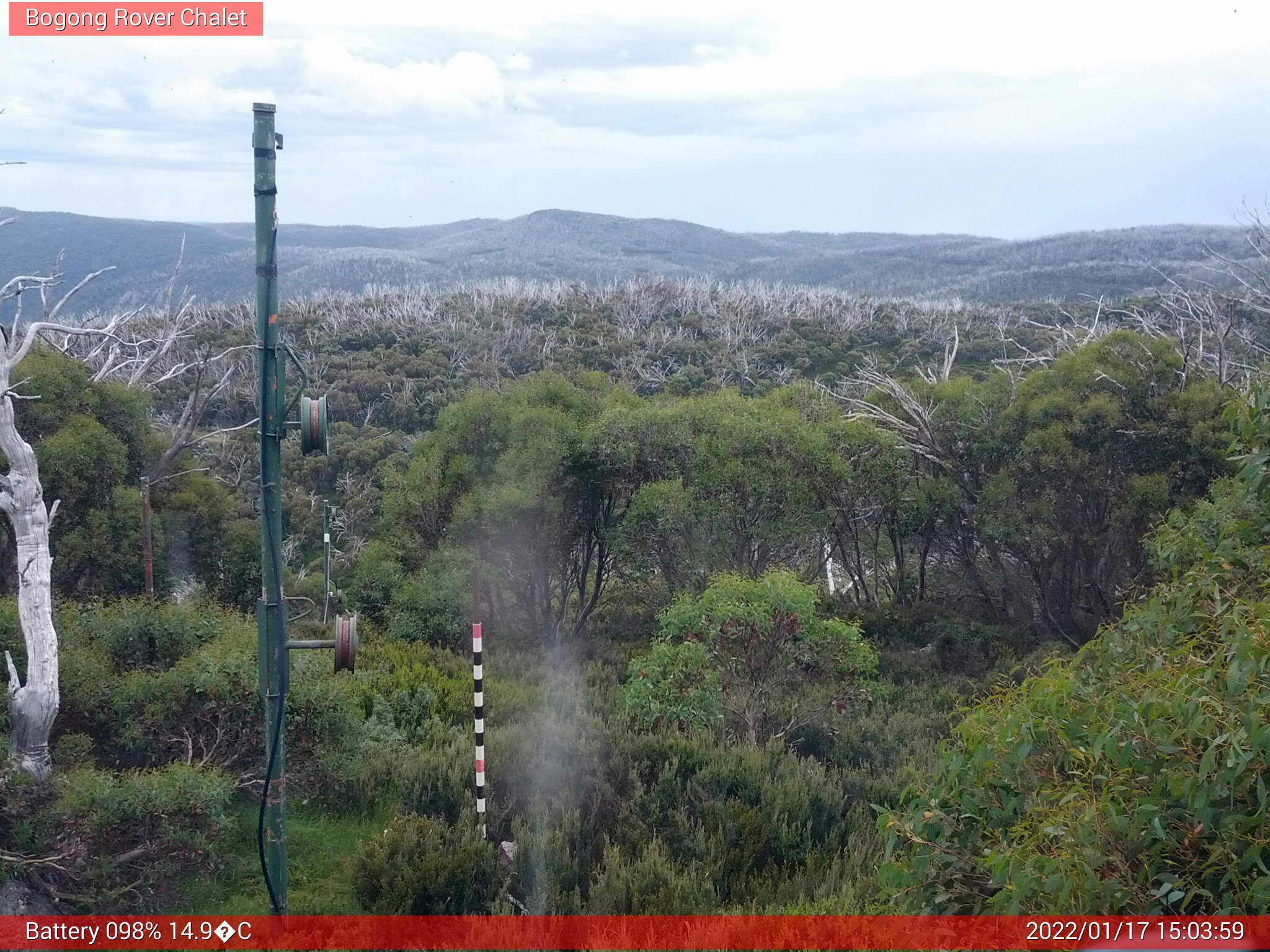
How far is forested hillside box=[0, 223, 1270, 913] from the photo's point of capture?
328 cm

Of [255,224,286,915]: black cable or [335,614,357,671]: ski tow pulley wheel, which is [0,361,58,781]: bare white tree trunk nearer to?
[255,224,286,915]: black cable

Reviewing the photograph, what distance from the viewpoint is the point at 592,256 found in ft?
237

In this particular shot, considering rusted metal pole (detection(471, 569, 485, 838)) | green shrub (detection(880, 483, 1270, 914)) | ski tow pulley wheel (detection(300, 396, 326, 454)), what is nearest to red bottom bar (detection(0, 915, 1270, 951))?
green shrub (detection(880, 483, 1270, 914))

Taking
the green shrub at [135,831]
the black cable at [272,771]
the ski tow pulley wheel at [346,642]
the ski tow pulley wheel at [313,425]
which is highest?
the ski tow pulley wheel at [313,425]

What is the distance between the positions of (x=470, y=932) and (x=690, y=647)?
3772mm

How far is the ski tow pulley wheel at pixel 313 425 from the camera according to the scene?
15.3ft

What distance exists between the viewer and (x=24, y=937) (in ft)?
17.6

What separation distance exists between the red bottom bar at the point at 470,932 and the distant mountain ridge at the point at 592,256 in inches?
1149

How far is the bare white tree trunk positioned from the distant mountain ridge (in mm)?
26915

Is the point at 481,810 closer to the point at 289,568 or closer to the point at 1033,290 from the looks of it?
the point at 289,568

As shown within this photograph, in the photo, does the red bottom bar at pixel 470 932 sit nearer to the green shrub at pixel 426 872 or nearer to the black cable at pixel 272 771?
the green shrub at pixel 426 872

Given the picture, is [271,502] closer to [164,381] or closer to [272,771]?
[272,771]

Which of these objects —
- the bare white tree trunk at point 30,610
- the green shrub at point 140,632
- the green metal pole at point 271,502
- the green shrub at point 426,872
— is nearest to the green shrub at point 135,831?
the bare white tree trunk at point 30,610

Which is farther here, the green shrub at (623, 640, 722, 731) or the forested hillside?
the green shrub at (623, 640, 722, 731)
